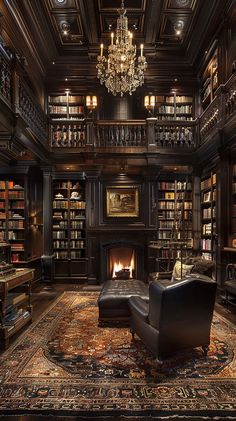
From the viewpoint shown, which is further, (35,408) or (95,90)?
(95,90)

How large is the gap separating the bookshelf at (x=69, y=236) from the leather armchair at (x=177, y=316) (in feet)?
16.1

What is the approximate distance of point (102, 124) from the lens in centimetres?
775

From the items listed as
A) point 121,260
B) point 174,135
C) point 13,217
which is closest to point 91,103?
point 174,135

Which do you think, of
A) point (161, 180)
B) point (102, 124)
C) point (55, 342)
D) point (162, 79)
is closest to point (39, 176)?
point (102, 124)

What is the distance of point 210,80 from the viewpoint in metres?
7.16

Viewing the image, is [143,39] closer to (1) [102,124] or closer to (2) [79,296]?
(1) [102,124]

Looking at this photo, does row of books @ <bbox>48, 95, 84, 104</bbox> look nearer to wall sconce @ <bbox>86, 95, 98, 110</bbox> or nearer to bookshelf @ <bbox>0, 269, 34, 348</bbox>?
wall sconce @ <bbox>86, 95, 98, 110</bbox>

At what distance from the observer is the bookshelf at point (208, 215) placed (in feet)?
22.4

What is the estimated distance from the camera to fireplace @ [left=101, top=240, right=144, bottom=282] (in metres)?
7.87

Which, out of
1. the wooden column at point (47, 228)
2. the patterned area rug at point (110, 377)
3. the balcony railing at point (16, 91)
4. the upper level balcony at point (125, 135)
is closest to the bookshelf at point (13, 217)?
the wooden column at point (47, 228)

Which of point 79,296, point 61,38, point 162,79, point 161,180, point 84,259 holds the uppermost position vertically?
point 61,38

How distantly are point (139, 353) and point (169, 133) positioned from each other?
568 centimetres

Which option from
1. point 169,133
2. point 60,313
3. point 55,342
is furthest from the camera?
point 169,133

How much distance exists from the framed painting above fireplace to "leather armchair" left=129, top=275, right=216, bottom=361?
4.76m
